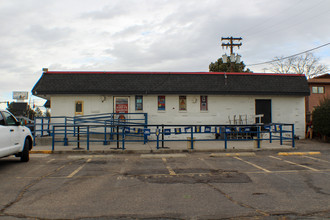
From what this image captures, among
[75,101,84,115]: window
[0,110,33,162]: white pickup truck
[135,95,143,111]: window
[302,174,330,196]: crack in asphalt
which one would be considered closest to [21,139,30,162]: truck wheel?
[0,110,33,162]: white pickup truck

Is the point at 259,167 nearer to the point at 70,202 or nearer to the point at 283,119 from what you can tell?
the point at 70,202

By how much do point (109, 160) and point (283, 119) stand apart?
13.6m

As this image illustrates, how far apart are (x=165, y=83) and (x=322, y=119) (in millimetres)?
10021

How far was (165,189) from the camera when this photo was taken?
6.22m

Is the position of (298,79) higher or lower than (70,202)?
higher

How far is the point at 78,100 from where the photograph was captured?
17.8 m

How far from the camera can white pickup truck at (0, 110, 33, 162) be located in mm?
8266

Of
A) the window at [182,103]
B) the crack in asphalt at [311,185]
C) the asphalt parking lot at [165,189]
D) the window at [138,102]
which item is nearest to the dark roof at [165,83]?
the window at [138,102]

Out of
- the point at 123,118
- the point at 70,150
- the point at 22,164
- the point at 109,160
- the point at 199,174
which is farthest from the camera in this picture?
the point at 123,118

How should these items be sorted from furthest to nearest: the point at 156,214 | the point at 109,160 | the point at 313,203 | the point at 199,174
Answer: the point at 109,160, the point at 199,174, the point at 313,203, the point at 156,214

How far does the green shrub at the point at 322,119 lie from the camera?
16.5 m

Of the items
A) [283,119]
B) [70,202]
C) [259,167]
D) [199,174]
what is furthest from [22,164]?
[283,119]

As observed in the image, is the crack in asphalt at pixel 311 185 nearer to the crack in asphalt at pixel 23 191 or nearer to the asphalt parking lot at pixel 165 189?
the asphalt parking lot at pixel 165 189

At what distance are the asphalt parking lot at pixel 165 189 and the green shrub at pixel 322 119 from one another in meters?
7.60
